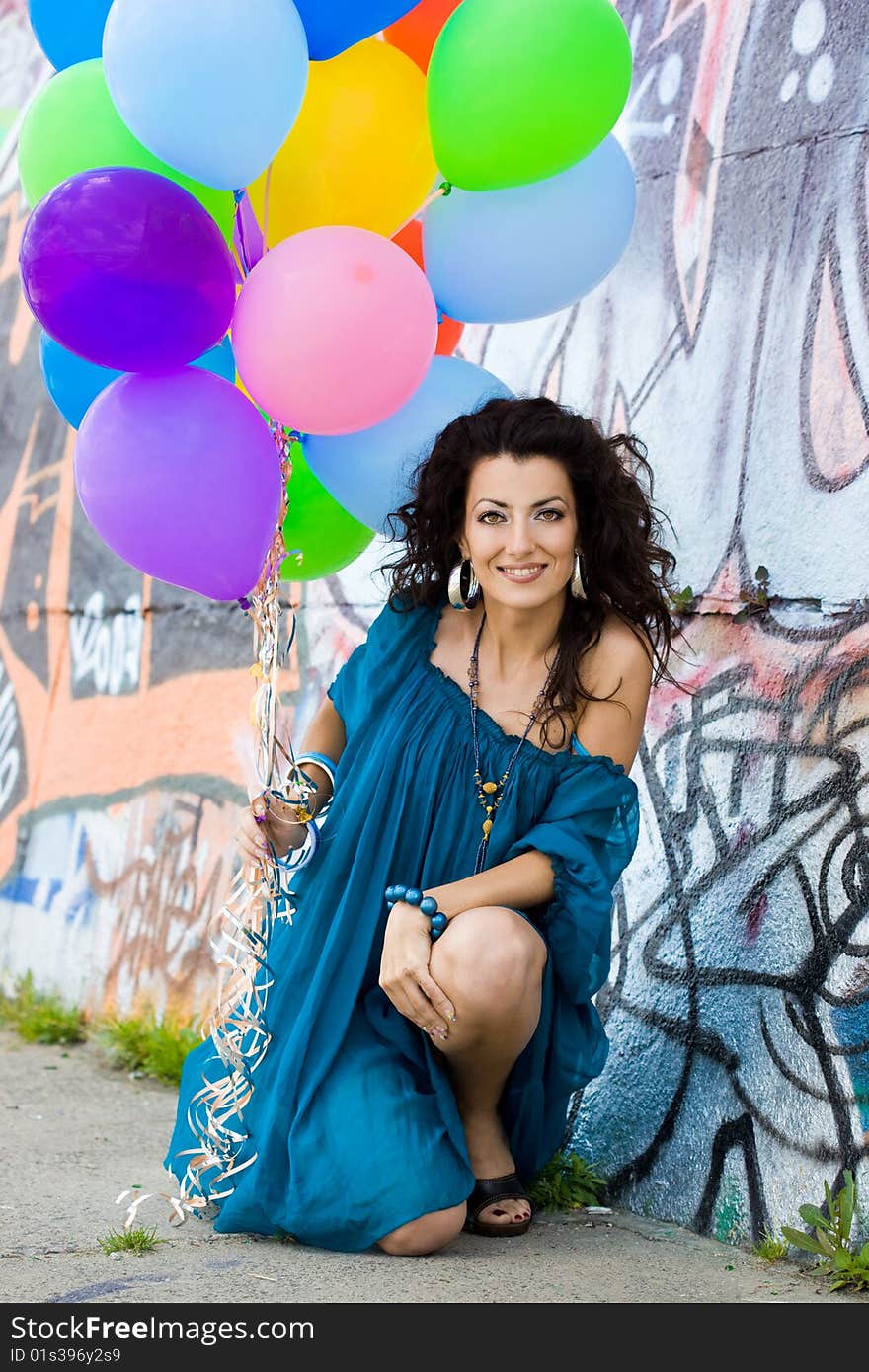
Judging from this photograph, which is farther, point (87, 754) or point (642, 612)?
point (87, 754)

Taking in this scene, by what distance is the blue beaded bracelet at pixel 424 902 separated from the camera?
7.89 ft

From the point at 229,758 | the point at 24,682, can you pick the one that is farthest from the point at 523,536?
the point at 24,682

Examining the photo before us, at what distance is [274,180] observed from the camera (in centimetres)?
247

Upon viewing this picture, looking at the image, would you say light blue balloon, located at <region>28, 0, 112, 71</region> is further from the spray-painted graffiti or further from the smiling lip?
the spray-painted graffiti

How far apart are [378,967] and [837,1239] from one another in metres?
0.85

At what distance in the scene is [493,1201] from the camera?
2.54 meters

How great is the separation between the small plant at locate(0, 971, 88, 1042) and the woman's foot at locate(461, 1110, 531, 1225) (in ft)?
7.38

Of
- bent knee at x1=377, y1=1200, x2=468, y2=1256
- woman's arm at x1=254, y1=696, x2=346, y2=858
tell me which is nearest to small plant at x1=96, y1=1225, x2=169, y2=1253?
bent knee at x1=377, y1=1200, x2=468, y2=1256

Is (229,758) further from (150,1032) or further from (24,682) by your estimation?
(24,682)

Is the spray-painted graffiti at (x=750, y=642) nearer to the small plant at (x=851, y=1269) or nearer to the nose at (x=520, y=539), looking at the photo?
the small plant at (x=851, y=1269)

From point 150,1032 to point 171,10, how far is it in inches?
112

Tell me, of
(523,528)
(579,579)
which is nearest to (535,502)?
(523,528)

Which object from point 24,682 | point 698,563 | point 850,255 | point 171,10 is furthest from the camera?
point 24,682

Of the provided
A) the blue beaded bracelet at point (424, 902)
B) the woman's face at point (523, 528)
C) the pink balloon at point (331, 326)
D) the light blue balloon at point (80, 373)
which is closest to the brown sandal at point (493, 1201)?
the blue beaded bracelet at point (424, 902)
